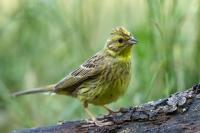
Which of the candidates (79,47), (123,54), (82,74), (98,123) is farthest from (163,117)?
(79,47)

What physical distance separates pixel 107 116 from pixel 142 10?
3228 mm

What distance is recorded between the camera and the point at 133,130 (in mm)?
5238

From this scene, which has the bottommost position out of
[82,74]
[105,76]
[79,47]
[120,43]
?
[105,76]

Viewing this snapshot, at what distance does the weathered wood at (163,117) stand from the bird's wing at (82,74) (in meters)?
0.87

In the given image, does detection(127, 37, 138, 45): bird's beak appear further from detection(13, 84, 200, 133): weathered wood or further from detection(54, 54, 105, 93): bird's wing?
detection(13, 84, 200, 133): weathered wood

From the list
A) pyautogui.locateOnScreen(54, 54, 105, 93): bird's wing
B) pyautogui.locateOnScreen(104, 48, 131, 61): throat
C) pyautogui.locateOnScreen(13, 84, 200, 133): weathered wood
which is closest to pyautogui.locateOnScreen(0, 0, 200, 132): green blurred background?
pyautogui.locateOnScreen(104, 48, 131, 61): throat

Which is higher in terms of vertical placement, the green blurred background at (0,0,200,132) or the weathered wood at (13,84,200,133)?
the green blurred background at (0,0,200,132)

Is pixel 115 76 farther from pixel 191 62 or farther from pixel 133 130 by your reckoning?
pixel 191 62

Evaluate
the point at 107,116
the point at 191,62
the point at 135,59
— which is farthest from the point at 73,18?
the point at 107,116

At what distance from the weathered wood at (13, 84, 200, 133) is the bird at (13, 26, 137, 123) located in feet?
1.90

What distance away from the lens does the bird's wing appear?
20.6 feet

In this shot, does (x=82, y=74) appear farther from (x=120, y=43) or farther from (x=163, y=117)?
(x=163, y=117)

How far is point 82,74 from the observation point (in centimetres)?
640

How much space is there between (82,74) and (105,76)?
0.30m
